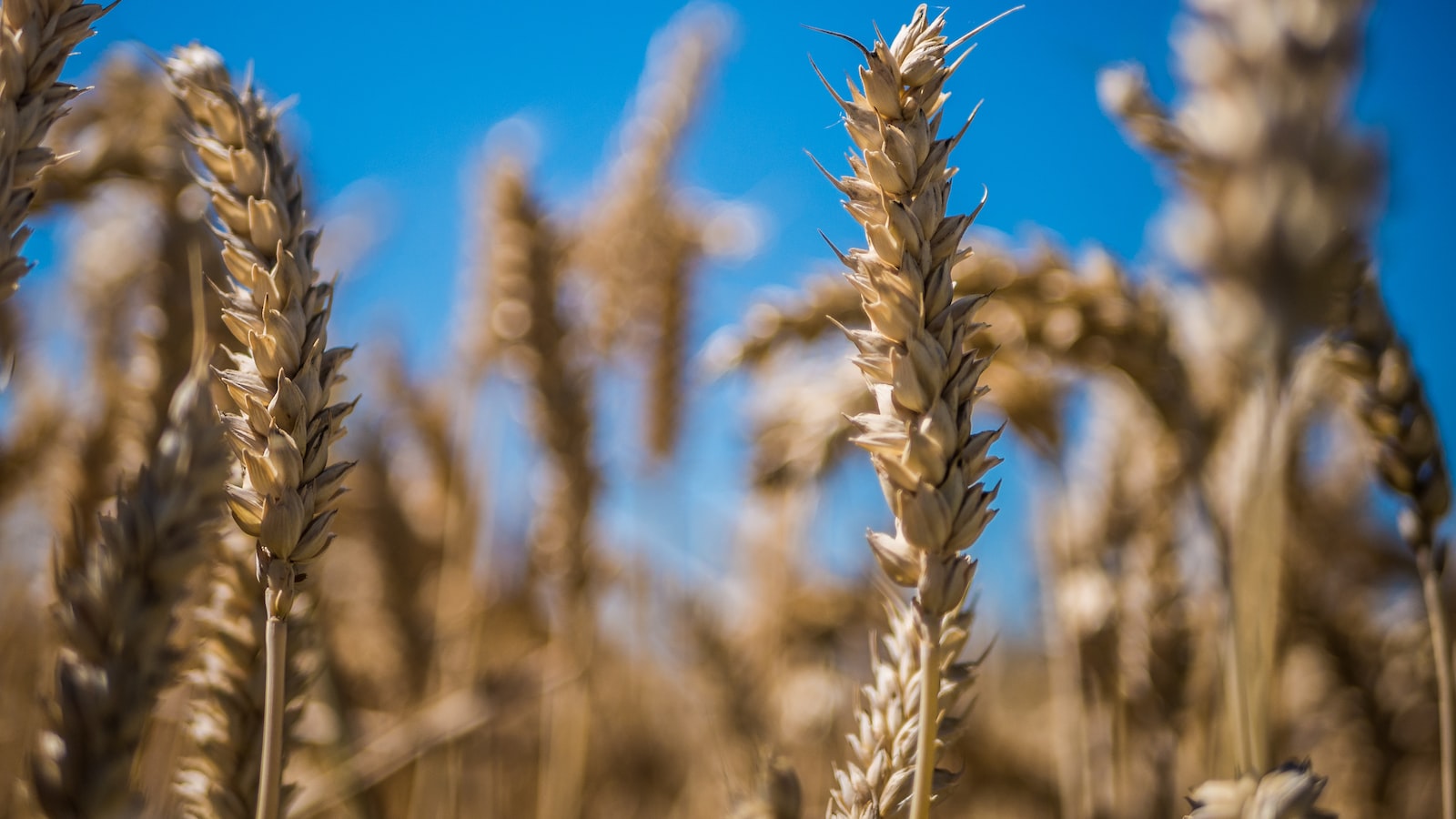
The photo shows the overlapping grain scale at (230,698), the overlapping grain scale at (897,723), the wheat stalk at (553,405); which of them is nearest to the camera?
the overlapping grain scale at (897,723)

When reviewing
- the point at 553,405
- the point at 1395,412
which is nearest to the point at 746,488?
the point at 553,405

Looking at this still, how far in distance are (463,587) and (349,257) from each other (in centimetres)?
175

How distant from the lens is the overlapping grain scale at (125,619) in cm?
75

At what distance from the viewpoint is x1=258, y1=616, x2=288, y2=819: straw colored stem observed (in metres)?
0.61

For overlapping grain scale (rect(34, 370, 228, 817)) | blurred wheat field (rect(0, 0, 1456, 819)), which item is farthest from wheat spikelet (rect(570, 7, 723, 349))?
overlapping grain scale (rect(34, 370, 228, 817))

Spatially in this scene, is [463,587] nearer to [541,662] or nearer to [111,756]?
[541,662]

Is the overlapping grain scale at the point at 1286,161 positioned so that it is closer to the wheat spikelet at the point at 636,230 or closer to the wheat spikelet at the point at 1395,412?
the wheat spikelet at the point at 1395,412

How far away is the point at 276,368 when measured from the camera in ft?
2.06

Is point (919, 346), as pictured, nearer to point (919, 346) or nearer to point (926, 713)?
point (919, 346)

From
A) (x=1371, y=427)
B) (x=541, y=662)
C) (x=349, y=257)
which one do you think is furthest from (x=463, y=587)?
(x=1371, y=427)

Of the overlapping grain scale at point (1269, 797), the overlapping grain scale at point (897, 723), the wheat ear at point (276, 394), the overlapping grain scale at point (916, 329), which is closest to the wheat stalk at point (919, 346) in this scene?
the overlapping grain scale at point (916, 329)

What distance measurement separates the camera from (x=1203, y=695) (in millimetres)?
1769

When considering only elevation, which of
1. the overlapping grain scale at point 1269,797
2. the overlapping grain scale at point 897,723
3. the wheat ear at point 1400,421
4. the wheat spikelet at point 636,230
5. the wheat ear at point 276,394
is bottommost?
the overlapping grain scale at point 1269,797

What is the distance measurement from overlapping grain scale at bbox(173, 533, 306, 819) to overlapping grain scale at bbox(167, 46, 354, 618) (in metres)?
0.24
